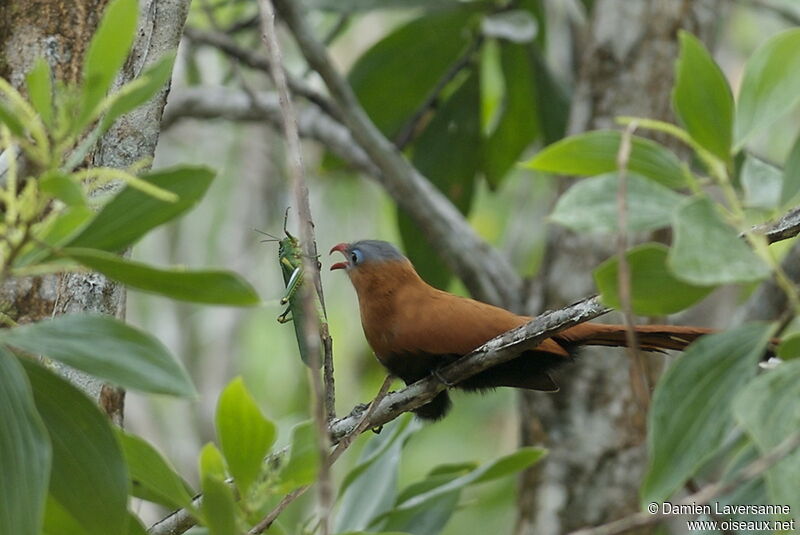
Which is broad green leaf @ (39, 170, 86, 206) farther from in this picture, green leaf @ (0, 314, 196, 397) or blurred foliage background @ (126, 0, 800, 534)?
blurred foliage background @ (126, 0, 800, 534)

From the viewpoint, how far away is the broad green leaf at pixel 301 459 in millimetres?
1649

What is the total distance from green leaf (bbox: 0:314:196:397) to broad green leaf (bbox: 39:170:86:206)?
0.16 meters

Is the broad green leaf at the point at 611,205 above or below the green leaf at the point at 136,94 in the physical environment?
below

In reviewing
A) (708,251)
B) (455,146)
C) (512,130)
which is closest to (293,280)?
(708,251)

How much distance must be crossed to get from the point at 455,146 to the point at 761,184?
6.27 feet

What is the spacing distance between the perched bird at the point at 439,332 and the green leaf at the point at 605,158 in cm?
54

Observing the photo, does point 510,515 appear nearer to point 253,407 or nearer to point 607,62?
point 607,62

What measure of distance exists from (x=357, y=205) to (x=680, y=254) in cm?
479

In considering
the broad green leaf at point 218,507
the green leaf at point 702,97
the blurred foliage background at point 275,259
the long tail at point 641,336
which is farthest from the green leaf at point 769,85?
the blurred foliage background at point 275,259

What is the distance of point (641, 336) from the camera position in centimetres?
200

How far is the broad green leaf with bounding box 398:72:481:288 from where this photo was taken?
12.4 ft

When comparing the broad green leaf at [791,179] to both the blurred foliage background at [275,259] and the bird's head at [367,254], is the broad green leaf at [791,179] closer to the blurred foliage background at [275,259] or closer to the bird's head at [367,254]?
the bird's head at [367,254]

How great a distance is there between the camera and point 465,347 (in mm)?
2043

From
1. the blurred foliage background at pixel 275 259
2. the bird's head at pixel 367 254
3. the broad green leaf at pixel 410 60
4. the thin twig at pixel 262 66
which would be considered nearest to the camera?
the bird's head at pixel 367 254
